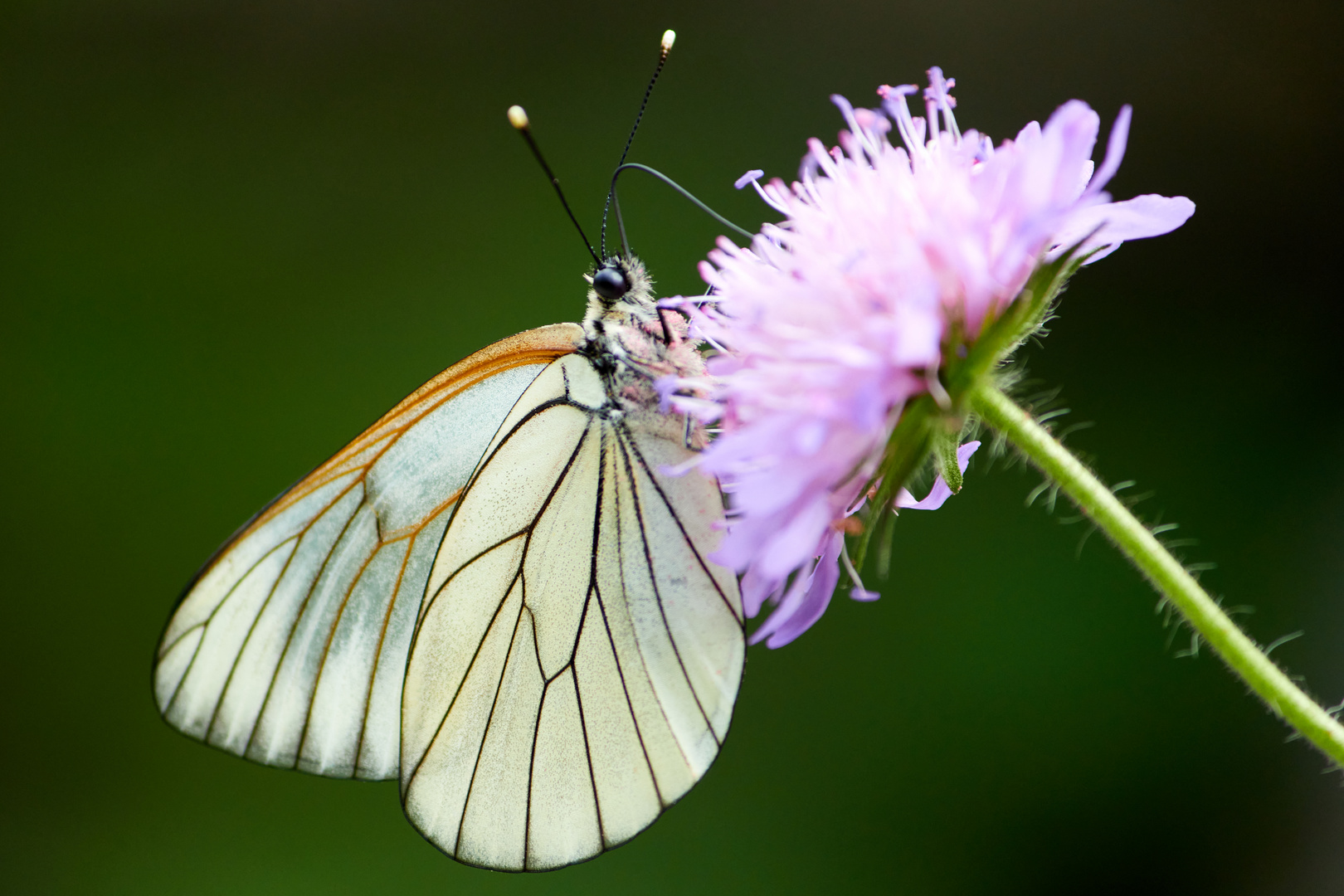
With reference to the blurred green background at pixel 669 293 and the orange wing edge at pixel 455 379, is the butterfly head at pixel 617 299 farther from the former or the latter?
the blurred green background at pixel 669 293

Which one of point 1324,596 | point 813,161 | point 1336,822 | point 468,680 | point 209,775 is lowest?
point 1336,822

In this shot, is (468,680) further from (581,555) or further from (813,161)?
(813,161)

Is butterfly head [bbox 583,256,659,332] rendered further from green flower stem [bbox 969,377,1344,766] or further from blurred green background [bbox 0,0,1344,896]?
blurred green background [bbox 0,0,1344,896]

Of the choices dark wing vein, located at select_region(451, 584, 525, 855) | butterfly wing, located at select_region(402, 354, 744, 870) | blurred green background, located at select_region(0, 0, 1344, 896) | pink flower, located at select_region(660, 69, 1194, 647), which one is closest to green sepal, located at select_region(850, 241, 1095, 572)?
pink flower, located at select_region(660, 69, 1194, 647)

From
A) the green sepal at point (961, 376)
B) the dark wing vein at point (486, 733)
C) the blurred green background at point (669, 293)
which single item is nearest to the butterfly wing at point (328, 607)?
the dark wing vein at point (486, 733)

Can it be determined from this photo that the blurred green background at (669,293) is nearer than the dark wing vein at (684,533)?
No

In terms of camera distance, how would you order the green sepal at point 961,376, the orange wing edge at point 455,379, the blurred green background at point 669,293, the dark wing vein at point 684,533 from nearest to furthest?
the green sepal at point 961,376
the dark wing vein at point 684,533
the orange wing edge at point 455,379
the blurred green background at point 669,293

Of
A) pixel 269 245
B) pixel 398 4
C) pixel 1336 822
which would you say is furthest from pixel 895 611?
pixel 398 4
